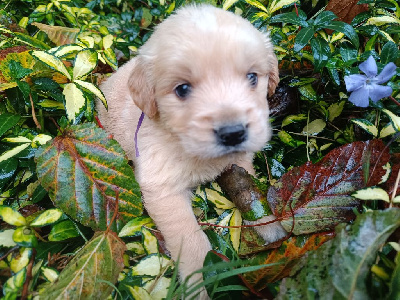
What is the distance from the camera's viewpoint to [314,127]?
238 centimetres

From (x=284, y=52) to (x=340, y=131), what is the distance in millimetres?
707

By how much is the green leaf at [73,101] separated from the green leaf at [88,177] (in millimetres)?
87

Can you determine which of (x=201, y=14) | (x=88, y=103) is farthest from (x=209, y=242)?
(x=201, y=14)

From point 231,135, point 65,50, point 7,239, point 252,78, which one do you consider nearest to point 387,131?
point 252,78

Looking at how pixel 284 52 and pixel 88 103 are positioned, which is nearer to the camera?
pixel 88 103

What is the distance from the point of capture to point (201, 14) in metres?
1.84

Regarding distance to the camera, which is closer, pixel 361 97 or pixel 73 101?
pixel 361 97

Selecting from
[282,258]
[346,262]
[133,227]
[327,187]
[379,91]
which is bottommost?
[133,227]

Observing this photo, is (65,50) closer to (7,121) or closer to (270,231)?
(7,121)

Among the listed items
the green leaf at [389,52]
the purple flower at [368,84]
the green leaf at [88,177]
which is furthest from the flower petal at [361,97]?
the green leaf at [88,177]

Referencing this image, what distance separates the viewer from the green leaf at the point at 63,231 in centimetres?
168

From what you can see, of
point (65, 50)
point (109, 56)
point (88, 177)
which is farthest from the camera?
point (109, 56)

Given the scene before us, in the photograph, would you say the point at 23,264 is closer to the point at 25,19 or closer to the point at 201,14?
the point at 201,14

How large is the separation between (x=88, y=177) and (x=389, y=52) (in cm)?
187
